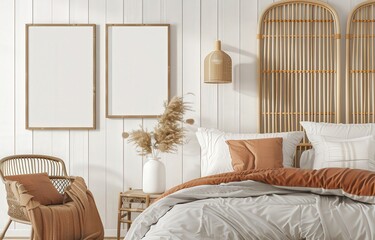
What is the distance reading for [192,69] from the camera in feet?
18.3

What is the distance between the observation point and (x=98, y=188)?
562cm

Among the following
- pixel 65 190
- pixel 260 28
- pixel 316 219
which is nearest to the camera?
pixel 316 219

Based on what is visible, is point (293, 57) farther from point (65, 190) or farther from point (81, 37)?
point (65, 190)

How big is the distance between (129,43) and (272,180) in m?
2.56

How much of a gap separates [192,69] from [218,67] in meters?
0.43

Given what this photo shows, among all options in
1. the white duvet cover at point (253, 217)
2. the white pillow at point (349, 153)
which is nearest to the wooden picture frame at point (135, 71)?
the white pillow at point (349, 153)

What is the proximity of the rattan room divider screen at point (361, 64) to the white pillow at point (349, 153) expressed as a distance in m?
0.70

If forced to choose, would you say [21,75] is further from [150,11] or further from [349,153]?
[349,153]

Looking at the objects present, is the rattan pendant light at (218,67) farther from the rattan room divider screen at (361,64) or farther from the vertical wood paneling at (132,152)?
the rattan room divider screen at (361,64)

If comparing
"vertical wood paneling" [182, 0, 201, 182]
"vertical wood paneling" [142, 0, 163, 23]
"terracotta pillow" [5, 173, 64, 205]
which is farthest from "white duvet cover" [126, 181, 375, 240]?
"vertical wood paneling" [142, 0, 163, 23]

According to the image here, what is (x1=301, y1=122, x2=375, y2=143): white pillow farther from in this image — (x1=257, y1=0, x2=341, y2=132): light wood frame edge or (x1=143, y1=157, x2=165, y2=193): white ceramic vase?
(x1=143, y1=157, x2=165, y2=193): white ceramic vase

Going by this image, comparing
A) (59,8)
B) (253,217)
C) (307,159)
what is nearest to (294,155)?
(307,159)

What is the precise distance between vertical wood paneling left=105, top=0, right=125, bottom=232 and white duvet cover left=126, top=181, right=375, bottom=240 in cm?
213

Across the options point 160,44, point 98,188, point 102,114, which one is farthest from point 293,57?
point 98,188
